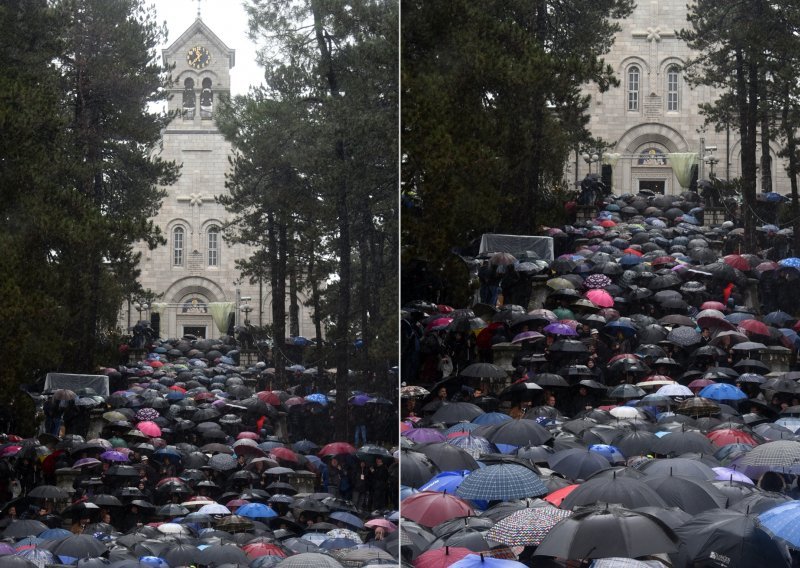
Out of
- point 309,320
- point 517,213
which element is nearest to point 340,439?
point 309,320

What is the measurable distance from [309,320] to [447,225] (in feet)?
28.4

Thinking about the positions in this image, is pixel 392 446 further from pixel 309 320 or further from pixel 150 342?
pixel 150 342

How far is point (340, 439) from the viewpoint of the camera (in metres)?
3.90

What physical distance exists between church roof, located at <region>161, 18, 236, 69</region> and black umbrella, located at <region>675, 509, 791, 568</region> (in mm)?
4508

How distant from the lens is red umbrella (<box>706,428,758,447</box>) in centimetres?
1051

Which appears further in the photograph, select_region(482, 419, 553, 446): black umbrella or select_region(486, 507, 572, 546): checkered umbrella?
select_region(482, 419, 553, 446): black umbrella

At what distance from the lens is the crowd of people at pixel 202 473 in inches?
151

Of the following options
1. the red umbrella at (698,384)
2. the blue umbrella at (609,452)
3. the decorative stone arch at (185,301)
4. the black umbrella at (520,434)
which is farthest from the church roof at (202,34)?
the red umbrella at (698,384)

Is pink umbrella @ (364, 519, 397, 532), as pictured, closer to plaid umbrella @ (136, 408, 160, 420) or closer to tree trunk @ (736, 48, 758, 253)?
plaid umbrella @ (136, 408, 160, 420)

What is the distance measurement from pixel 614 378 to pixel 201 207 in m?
9.42

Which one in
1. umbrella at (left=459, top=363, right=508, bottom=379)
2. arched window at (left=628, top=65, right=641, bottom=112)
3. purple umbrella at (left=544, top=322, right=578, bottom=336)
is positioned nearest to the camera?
umbrella at (left=459, top=363, right=508, bottom=379)

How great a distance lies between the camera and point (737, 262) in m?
13.4

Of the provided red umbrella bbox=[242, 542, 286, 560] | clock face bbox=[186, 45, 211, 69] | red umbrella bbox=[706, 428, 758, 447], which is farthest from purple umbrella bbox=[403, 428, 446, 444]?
clock face bbox=[186, 45, 211, 69]

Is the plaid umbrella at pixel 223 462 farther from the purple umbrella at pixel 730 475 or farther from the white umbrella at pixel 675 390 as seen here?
the white umbrella at pixel 675 390
